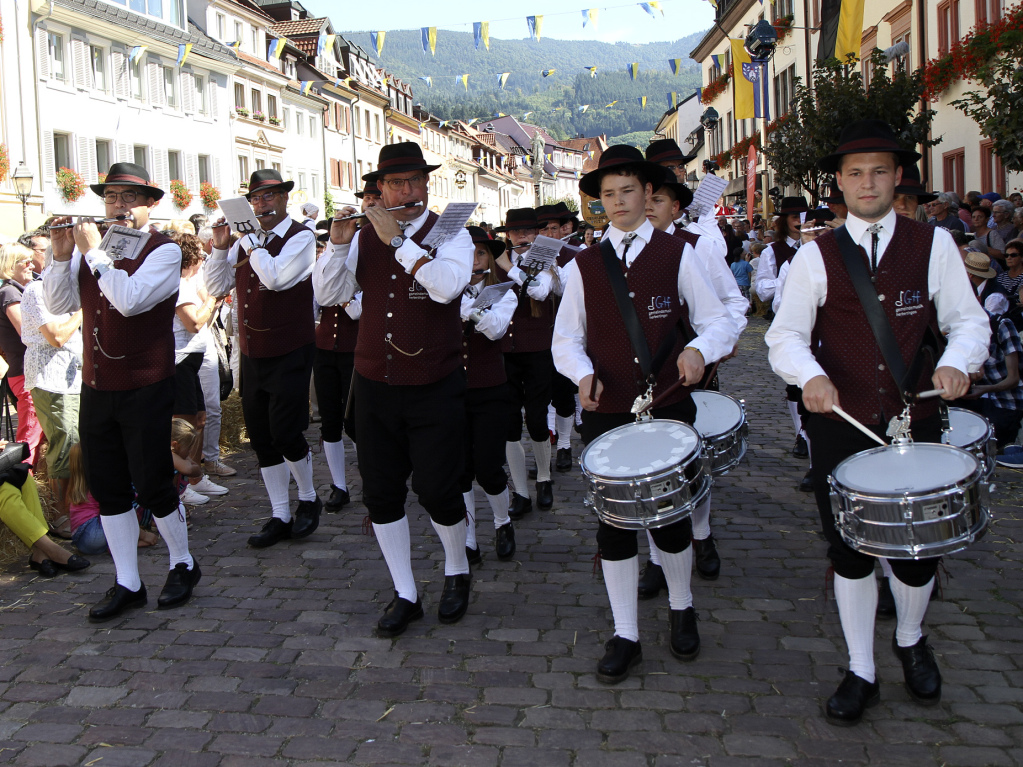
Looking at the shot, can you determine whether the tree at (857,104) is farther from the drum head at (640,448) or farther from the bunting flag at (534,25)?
the drum head at (640,448)

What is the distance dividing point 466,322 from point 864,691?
3.04 m

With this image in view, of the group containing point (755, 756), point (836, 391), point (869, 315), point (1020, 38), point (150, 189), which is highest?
point (1020, 38)

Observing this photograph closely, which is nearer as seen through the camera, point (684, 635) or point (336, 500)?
point (684, 635)

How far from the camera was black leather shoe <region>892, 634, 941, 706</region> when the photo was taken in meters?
3.62

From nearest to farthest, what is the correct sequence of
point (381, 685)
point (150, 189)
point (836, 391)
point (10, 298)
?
point (836, 391) < point (381, 685) < point (150, 189) < point (10, 298)

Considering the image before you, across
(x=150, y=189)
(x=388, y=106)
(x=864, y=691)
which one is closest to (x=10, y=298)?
(x=150, y=189)

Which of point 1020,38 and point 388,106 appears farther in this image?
point 388,106

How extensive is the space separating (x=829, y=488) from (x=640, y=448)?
725mm

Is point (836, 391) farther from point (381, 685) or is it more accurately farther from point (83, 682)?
point (83, 682)

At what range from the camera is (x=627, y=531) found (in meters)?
4.03

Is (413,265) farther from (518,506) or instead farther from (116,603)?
(518,506)

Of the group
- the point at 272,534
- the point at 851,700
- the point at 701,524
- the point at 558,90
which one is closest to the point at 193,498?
the point at 272,534

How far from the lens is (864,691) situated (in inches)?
140

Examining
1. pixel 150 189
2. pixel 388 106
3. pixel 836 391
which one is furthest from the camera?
pixel 388 106
